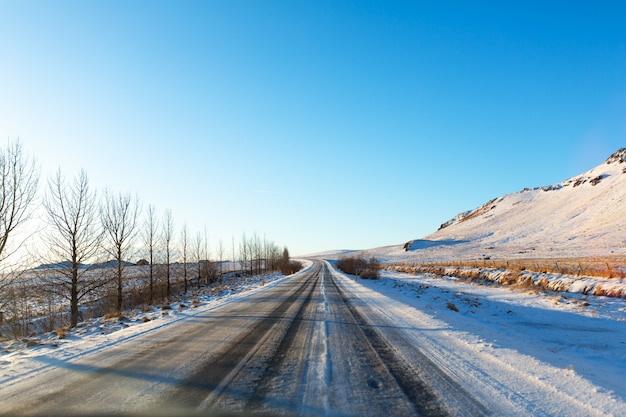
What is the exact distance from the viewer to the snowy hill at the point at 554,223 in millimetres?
71062

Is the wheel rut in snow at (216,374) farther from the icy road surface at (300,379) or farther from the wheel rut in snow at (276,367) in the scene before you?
the wheel rut in snow at (276,367)

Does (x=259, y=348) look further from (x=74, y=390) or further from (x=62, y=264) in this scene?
(x=62, y=264)

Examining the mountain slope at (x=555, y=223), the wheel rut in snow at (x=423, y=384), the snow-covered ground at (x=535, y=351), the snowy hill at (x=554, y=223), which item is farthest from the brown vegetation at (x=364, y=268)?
the wheel rut in snow at (x=423, y=384)

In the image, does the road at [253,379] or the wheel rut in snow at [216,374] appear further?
the wheel rut in snow at [216,374]

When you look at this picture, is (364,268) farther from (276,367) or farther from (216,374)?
(216,374)

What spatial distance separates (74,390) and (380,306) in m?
11.1

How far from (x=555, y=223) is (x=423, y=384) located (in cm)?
11941

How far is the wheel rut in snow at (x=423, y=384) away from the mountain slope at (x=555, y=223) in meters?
64.7

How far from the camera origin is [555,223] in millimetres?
101625

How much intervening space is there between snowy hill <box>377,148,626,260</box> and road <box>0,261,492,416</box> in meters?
63.0

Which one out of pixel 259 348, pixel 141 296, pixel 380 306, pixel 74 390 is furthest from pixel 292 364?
pixel 141 296

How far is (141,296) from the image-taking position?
95.8 ft

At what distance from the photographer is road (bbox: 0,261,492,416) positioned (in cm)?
389

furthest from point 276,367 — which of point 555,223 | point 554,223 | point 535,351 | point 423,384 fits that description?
point 554,223
